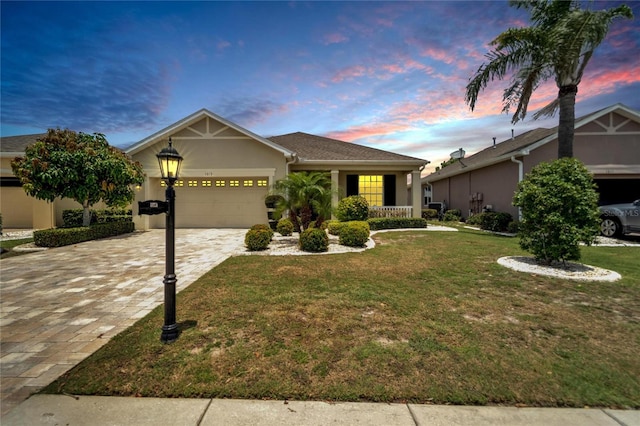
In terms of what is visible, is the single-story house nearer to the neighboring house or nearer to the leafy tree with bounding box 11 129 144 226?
the leafy tree with bounding box 11 129 144 226

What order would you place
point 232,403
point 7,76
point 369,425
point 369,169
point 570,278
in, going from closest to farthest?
point 369,425
point 232,403
point 570,278
point 7,76
point 369,169

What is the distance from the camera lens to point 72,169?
1032cm

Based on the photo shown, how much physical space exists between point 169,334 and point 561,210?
310 inches

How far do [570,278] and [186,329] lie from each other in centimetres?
723

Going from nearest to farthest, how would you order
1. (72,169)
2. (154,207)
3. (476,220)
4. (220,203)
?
(154,207), (72,169), (220,203), (476,220)

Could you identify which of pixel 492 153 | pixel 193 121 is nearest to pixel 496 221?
pixel 492 153

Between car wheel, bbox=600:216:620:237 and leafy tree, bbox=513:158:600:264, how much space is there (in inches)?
277

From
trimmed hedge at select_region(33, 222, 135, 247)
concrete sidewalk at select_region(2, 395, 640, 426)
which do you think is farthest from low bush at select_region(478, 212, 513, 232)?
trimmed hedge at select_region(33, 222, 135, 247)

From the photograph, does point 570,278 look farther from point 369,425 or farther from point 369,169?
point 369,169

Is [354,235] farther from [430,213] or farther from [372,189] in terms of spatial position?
[430,213]

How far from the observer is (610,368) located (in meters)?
2.69

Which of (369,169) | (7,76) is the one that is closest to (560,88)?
(369,169)

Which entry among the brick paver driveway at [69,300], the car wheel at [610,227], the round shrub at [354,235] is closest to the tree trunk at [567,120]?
the car wheel at [610,227]

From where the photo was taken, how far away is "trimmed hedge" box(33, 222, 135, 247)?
9.68 metres
